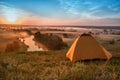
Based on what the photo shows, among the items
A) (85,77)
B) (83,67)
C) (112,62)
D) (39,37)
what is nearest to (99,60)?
(112,62)

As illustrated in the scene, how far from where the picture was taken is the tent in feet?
51.2

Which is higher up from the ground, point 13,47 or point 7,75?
point 7,75

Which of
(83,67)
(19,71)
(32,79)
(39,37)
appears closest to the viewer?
(32,79)

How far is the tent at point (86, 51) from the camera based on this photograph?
15602mm

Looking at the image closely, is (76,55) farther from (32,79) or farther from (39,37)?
(39,37)

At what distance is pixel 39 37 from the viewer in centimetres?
6106

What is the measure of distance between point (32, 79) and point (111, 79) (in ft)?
11.2

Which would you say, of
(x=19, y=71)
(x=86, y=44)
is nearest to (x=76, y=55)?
Result: (x=86, y=44)

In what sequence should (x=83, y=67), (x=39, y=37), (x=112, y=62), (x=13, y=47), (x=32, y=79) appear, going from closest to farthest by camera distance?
(x=32, y=79), (x=83, y=67), (x=112, y=62), (x=13, y=47), (x=39, y=37)

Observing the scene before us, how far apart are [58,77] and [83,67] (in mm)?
3146

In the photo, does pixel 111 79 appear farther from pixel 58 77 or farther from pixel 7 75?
pixel 7 75

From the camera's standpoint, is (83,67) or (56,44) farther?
(56,44)

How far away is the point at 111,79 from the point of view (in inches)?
411

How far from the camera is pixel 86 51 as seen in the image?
1572cm
